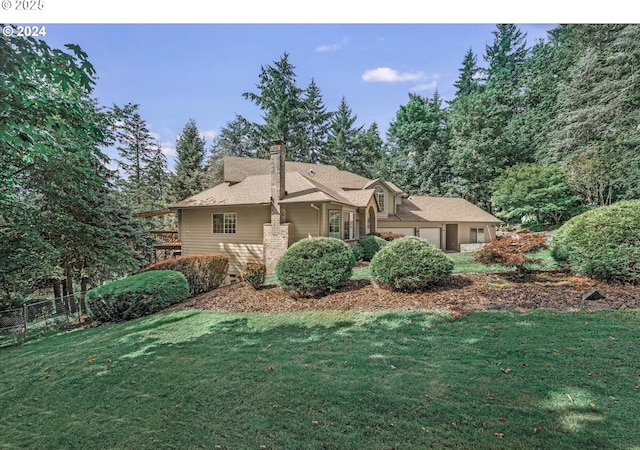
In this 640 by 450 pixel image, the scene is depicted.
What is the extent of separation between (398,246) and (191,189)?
79.4ft

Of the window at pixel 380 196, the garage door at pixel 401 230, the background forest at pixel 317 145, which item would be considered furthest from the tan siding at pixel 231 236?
the garage door at pixel 401 230

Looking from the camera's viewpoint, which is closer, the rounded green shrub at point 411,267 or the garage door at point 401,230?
the rounded green shrub at point 411,267

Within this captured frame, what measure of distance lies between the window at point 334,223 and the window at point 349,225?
69 cm

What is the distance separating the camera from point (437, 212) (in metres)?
19.1

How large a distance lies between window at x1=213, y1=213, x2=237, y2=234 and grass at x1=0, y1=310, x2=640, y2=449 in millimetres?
8673

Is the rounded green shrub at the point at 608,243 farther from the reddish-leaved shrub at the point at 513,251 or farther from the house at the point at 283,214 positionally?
the house at the point at 283,214

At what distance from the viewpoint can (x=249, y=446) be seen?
205 centimetres

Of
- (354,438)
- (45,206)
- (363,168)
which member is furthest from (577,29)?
(45,206)

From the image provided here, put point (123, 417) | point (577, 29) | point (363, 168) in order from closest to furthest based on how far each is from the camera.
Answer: point (123, 417)
point (577, 29)
point (363, 168)

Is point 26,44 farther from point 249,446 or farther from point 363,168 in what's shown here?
point 363,168

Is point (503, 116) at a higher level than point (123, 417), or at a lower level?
higher

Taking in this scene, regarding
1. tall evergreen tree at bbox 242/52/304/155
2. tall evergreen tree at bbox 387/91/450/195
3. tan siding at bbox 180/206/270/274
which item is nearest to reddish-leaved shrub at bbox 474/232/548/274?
tan siding at bbox 180/206/270/274

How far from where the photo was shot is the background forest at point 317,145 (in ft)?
14.5
